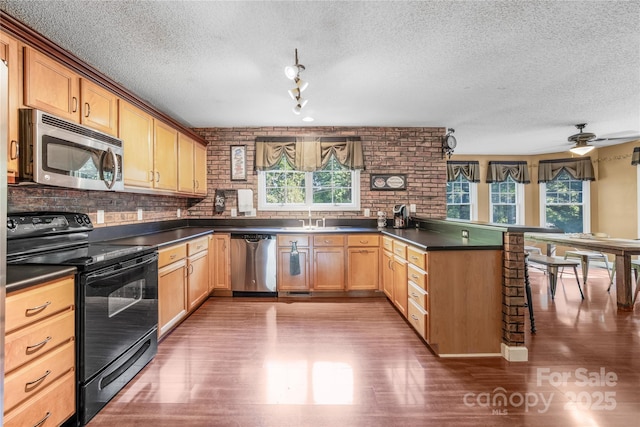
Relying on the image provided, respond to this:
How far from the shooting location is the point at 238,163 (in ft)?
14.6

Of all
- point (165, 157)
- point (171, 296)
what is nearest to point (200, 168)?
point (165, 157)

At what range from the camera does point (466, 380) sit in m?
2.03

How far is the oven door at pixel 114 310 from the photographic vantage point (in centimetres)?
161

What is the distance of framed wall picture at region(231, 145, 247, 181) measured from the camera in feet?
14.6

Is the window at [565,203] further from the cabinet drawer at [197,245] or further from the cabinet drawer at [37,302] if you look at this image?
the cabinet drawer at [37,302]

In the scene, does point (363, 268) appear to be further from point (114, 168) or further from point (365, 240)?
point (114, 168)

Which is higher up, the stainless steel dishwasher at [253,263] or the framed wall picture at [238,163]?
the framed wall picture at [238,163]

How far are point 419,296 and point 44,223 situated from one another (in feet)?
9.51

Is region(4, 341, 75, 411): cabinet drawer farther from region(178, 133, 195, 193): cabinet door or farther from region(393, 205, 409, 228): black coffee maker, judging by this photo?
region(393, 205, 409, 228): black coffee maker

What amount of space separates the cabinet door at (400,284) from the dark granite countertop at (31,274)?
2.59m

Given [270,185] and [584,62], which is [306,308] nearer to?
[270,185]

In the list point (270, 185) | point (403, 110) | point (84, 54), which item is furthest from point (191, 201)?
point (403, 110)

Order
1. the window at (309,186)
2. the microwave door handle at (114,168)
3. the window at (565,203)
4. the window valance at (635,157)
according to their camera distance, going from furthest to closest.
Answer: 1. the window at (565,203)
2. the window valance at (635,157)
3. the window at (309,186)
4. the microwave door handle at (114,168)

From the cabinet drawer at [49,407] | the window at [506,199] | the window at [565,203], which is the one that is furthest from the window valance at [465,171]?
the cabinet drawer at [49,407]
